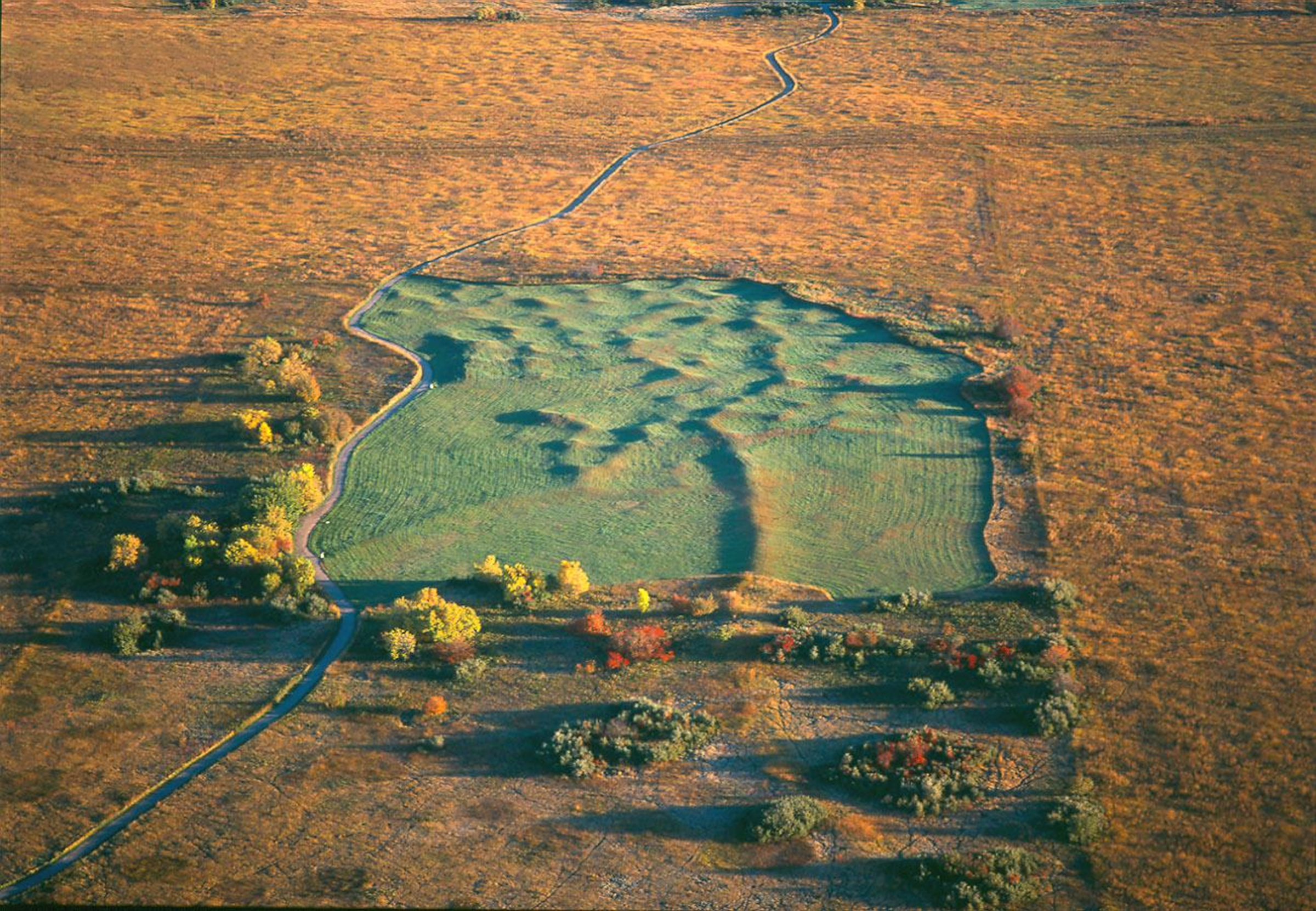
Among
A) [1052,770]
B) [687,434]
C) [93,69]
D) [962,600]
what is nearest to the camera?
[1052,770]

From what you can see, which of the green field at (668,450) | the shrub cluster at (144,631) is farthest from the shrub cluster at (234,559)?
the green field at (668,450)

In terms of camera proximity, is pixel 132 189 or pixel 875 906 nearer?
pixel 875 906

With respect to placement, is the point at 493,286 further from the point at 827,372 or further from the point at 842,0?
the point at 842,0

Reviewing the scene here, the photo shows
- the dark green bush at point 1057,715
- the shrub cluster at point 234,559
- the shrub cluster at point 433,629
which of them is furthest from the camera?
the shrub cluster at point 234,559

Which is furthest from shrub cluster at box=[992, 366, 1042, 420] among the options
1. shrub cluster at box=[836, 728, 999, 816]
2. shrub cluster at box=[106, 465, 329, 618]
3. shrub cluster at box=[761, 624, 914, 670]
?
shrub cluster at box=[106, 465, 329, 618]

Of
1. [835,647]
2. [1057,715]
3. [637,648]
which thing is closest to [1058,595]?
[1057,715]

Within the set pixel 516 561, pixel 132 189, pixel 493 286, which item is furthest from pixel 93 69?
pixel 516 561

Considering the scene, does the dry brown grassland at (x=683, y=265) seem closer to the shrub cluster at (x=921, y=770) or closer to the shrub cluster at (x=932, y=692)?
the shrub cluster at (x=921, y=770)
